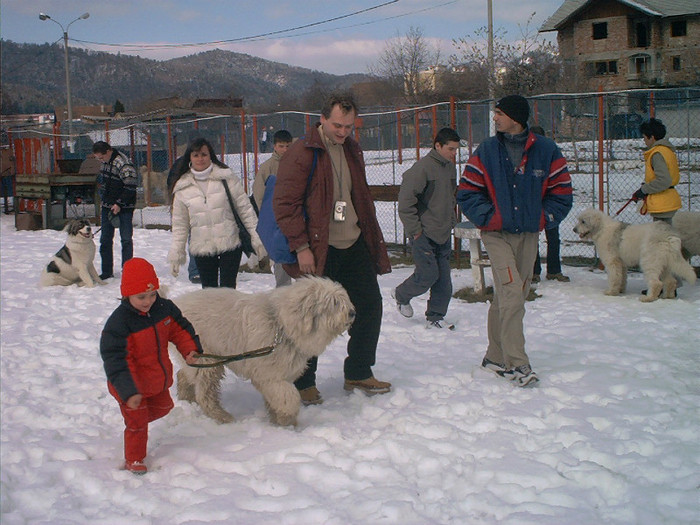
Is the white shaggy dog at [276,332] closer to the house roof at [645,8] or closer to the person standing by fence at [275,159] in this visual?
the person standing by fence at [275,159]

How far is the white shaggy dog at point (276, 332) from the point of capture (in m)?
4.20

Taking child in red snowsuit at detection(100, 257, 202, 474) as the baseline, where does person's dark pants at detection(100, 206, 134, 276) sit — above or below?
above

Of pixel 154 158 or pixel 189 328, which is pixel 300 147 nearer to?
pixel 189 328

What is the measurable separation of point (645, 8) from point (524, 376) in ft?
124

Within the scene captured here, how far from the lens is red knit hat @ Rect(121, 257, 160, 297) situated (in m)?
3.74

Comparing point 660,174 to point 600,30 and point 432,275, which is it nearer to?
point 432,275

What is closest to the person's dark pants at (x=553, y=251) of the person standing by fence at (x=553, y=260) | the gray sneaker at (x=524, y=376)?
the person standing by fence at (x=553, y=260)

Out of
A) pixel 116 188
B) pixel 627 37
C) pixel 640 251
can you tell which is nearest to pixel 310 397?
pixel 640 251

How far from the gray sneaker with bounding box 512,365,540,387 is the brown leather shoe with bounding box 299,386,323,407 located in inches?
56.5

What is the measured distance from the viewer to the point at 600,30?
4034cm

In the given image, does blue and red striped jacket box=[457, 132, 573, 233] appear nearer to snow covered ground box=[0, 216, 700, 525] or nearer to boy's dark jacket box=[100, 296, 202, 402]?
snow covered ground box=[0, 216, 700, 525]

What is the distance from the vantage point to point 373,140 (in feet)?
91.2

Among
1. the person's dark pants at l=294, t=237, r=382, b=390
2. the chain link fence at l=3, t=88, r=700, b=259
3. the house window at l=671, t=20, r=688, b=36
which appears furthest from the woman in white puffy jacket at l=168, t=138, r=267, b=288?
the house window at l=671, t=20, r=688, b=36

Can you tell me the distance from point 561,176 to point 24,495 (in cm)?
397
